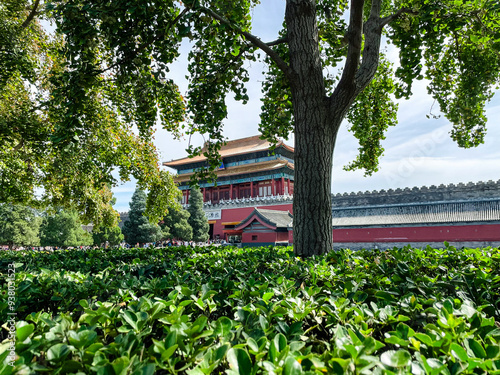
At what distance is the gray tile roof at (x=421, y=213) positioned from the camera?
1298 centimetres

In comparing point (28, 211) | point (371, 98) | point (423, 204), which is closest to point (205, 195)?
point (28, 211)

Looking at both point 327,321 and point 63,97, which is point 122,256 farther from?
point 327,321

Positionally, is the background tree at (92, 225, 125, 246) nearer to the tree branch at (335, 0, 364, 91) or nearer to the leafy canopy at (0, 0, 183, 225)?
Answer: the leafy canopy at (0, 0, 183, 225)

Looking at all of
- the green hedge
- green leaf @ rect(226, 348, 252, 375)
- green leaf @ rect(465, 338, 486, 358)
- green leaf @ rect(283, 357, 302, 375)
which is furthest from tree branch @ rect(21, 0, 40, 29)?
green leaf @ rect(465, 338, 486, 358)

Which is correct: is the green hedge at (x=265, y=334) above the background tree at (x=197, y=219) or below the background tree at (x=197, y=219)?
above

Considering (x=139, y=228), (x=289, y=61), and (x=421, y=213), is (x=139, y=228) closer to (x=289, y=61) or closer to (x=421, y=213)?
(x=421, y=213)

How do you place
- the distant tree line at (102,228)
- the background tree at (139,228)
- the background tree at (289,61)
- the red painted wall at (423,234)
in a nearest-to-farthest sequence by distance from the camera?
the background tree at (289,61) < the red painted wall at (423,234) < the distant tree line at (102,228) < the background tree at (139,228)

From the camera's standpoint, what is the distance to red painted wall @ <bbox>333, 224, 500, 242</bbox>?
1241 cm

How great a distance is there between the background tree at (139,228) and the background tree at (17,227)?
862 cm

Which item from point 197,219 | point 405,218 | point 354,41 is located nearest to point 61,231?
point 197,219

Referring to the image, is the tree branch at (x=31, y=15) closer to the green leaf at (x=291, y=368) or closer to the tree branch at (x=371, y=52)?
the tree branch at (x=371, y=52)

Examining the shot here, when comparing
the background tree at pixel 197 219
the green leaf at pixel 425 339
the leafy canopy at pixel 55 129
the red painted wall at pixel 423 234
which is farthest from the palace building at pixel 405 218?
the background tree at pixel 197 219

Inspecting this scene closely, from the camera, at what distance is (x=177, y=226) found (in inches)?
1076

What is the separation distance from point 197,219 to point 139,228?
18.3 ft
